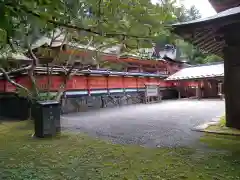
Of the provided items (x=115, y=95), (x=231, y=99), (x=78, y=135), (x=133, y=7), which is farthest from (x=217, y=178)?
(x=115, y=95)

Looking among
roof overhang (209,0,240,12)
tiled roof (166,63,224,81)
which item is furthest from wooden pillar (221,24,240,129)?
tiled roof (166,63,224,81)

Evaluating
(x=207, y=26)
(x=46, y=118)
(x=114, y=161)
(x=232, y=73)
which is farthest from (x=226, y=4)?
(x=46, y=118)

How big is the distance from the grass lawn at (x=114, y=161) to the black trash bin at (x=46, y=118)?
67 cm

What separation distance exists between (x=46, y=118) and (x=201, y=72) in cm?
2055

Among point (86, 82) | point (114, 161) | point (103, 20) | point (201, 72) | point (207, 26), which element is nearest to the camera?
point (103, 20)

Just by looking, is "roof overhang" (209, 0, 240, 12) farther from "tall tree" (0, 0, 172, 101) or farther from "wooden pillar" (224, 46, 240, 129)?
"tall tree" (0, 0, 172, 101)

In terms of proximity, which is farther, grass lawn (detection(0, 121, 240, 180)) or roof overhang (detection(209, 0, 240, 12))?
roof overhang (detection(209, 0, 240, 12))

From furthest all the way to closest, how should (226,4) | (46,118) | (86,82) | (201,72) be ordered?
1. (201,72)
2. (86,82)
3. (226,4)
4. (46,118)

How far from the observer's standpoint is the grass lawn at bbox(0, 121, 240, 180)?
356cm

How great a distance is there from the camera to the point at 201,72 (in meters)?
24.0

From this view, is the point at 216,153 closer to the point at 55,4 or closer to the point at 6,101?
the point at 55,4

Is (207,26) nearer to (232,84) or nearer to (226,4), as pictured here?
(232,84)

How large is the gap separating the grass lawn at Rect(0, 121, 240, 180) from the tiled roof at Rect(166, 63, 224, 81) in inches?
698

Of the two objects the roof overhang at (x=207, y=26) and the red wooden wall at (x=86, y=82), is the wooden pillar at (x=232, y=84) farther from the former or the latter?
the red wooden wall at (x=86, y=82)
